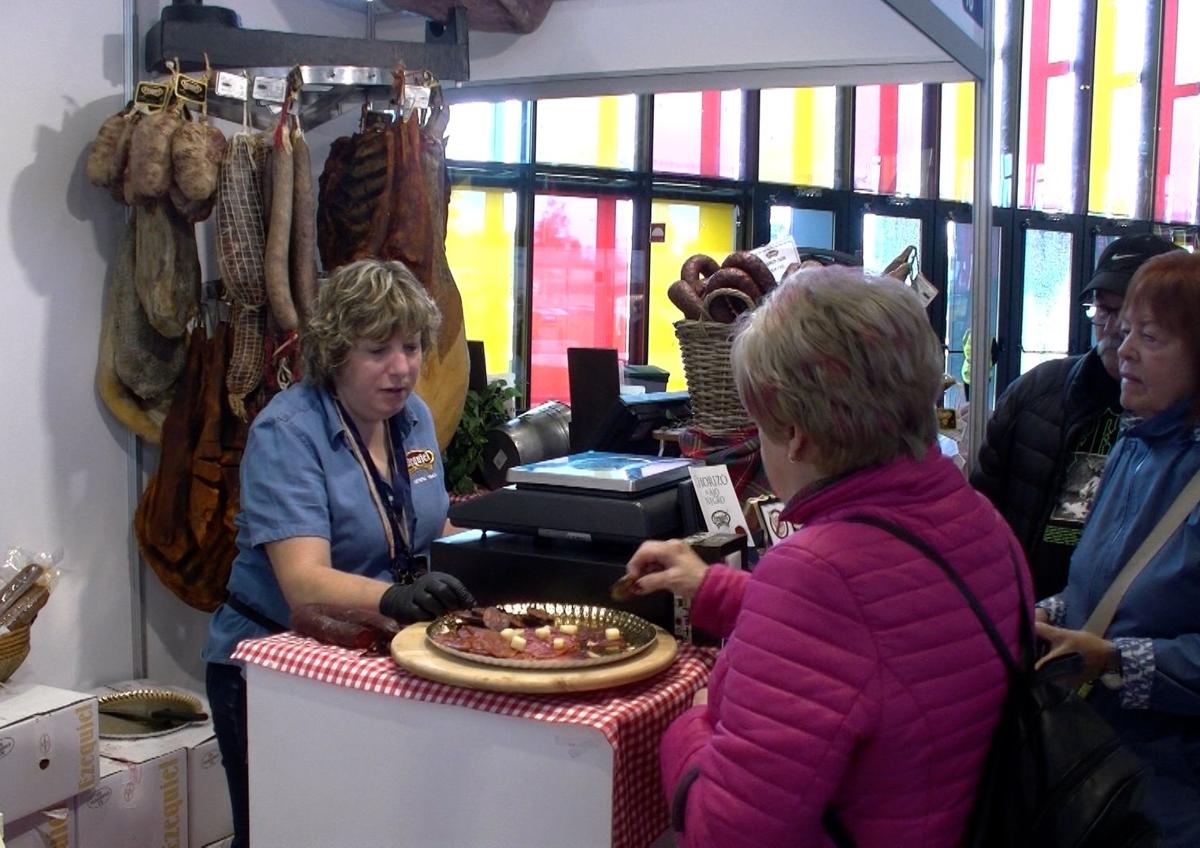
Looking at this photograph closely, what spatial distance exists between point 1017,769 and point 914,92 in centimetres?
850

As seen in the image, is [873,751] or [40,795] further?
[40,795]

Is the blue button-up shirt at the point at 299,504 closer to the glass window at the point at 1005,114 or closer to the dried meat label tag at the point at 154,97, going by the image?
the dried meat label tag at the point at 154,97

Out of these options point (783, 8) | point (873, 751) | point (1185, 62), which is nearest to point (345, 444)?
point (873, 751)

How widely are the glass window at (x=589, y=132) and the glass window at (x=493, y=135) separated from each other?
0.42 ft

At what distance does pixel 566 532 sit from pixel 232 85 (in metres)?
2.01

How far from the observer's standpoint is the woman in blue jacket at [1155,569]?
5.60 feet

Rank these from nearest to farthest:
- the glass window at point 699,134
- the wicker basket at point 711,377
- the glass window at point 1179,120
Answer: the wicker basket at point 711,377
the glass window at point 699,134
the glass window at point 1179,120

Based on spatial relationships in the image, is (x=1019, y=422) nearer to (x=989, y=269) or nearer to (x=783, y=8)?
(x=989, y=269)

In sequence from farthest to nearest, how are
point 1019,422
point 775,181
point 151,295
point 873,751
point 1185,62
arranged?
point 1185,62
point 775,181
point 151,295
point 1019,422
point 873,751

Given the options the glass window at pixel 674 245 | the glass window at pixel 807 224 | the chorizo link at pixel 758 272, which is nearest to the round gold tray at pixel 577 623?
the chorizo link at pixel 758 272

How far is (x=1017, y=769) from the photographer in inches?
50.2

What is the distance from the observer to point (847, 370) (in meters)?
1.27

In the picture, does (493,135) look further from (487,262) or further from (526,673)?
(526,673)

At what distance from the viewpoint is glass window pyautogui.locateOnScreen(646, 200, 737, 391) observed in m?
7.46
